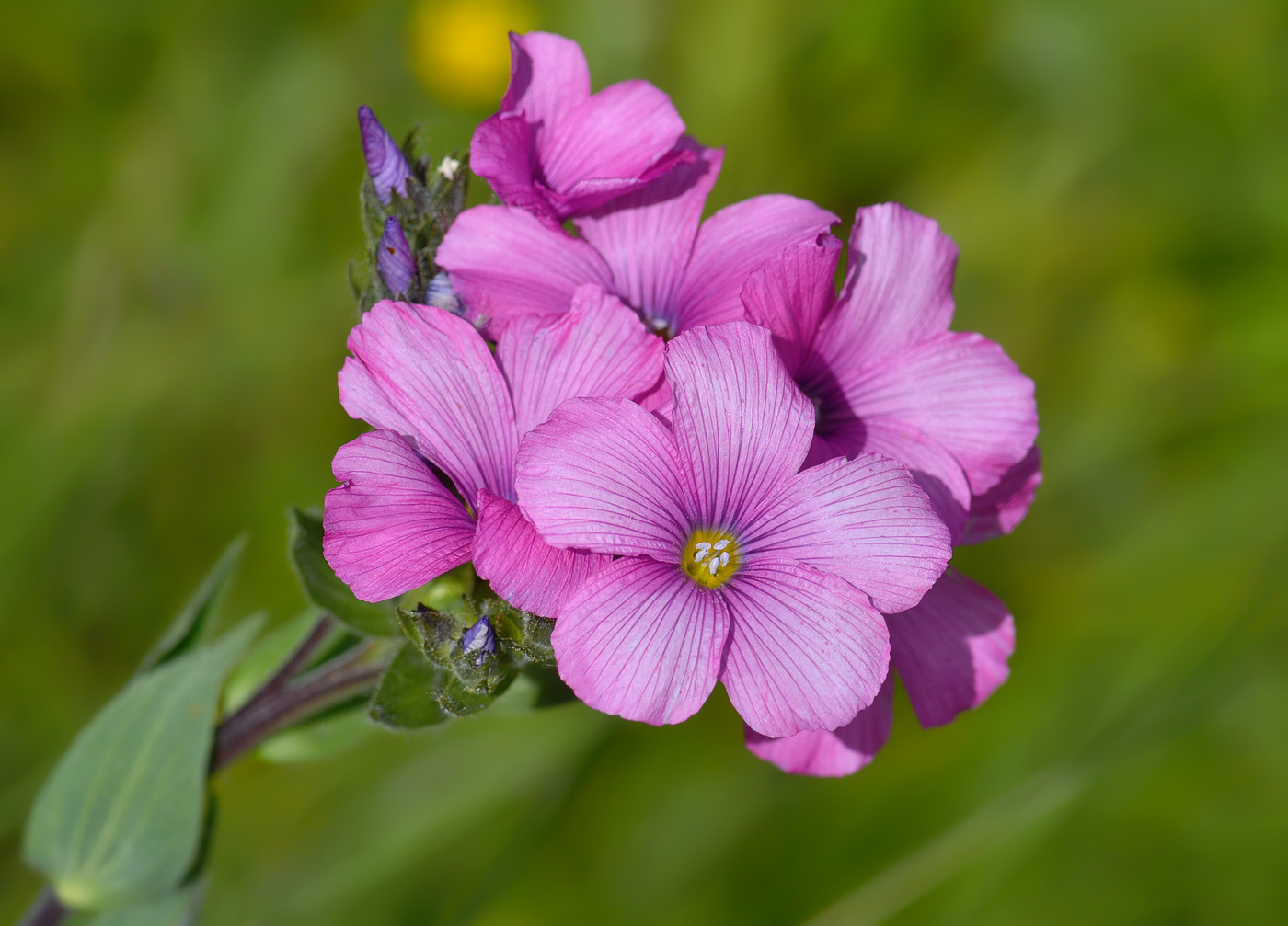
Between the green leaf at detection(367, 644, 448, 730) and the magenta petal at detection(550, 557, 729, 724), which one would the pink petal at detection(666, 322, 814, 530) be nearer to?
the magenta petal at detection(550, 557, 729, 724)

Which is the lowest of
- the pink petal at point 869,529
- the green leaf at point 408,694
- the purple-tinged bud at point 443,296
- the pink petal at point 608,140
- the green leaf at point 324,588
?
the green leaf at point 408,694

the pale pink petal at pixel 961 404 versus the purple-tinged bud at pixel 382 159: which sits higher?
the purple-tinged bud at pixel 382 159

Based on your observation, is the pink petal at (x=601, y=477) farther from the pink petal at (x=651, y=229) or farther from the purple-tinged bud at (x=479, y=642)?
the pink petal at (x=651, y=229)

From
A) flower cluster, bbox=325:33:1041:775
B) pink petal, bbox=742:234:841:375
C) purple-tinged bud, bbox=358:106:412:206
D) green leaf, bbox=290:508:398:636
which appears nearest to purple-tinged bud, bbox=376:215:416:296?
flower cluster, bbox=325:33:1041:775

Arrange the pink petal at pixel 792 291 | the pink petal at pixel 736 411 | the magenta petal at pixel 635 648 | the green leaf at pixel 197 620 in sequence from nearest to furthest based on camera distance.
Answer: the magenta petal at pixel 635 648, the pink petal at pixel 736 411, the pink petal at pixel 792 291, the green leaf at pixel 197 620

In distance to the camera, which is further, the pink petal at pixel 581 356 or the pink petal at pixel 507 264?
the pink petal at pixel 507 264

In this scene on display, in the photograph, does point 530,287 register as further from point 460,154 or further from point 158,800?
point 158,800

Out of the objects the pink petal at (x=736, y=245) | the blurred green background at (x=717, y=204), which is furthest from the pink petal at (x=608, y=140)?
the blurred green background at (x=717, y=204)
